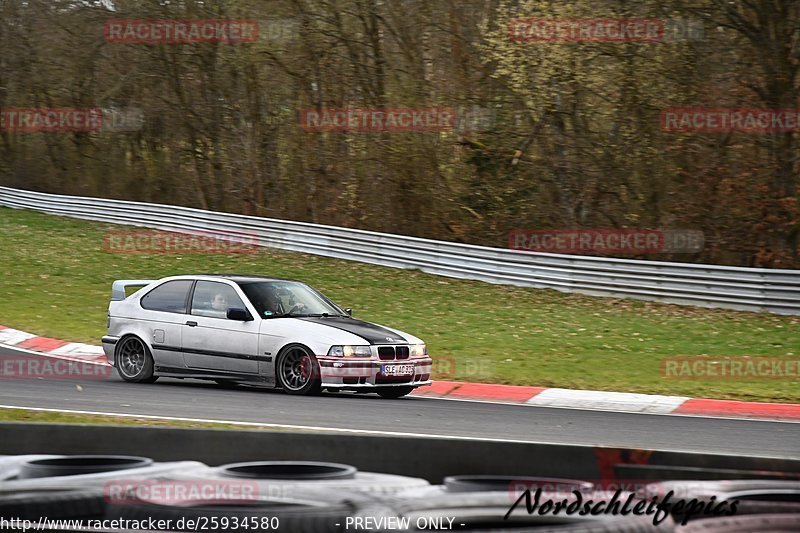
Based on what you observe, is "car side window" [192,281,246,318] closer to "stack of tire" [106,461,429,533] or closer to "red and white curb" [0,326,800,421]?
"red and white curb" [0,326,800,421]

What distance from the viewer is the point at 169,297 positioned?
1331 centimetres

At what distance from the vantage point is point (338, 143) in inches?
1272

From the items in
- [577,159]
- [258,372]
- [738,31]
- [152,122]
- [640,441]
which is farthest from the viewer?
[152,122]

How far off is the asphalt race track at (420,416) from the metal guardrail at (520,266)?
403 inches

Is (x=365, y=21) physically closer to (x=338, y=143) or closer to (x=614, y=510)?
(x=338, y=143)

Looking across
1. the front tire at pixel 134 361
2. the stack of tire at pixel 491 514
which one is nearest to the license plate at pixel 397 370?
the front tire at pixel 134 361

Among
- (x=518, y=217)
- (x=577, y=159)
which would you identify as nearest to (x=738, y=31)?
(x=577, y=159)

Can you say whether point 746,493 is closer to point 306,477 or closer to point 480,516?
point 480,516

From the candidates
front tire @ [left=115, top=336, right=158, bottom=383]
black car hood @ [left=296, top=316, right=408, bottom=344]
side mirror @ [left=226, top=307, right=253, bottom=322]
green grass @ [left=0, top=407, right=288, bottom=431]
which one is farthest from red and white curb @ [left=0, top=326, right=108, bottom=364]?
green grass @ [left=0, top=407, right=288, bottom=431]

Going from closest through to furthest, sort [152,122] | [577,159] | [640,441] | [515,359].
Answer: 1. [640,441]
2. [515,359]
3. [577,159]
4. [152,122]

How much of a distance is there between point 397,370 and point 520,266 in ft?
40.2

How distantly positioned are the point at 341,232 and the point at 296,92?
727 cm

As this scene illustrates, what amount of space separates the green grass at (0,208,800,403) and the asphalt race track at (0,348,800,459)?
265 cm

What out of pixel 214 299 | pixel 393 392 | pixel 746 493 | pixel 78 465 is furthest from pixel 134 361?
pixel 746 493
